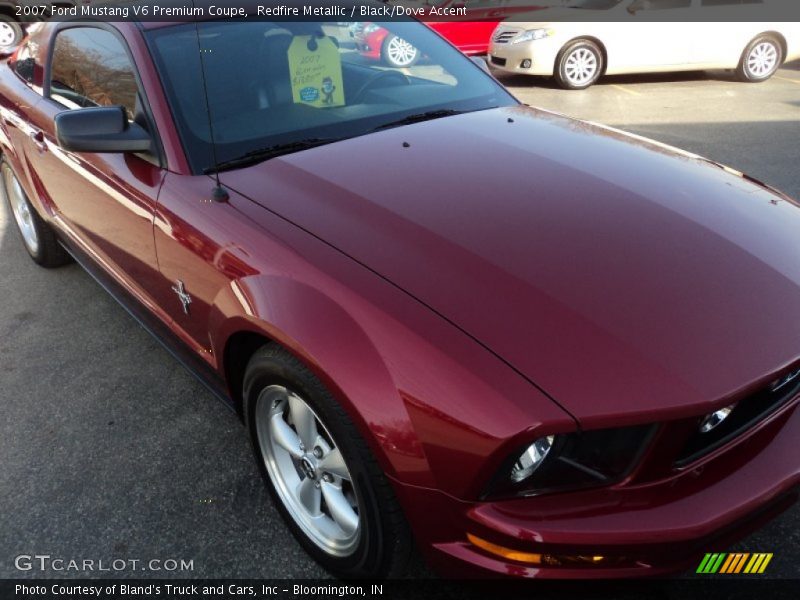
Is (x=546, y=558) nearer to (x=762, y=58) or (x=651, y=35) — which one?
(x=651, y=35)

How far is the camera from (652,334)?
1.42m

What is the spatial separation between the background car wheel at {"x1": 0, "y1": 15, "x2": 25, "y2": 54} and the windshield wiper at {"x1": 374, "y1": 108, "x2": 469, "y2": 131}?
10590mm

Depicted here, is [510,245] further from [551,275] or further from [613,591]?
[613,591]

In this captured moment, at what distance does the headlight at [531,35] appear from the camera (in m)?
8.43

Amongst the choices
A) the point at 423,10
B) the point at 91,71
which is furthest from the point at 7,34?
the point at 91,71

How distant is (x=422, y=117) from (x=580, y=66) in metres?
6.85

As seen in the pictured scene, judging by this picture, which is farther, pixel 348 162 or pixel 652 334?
pixel 348 162

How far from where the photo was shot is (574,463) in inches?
52.5

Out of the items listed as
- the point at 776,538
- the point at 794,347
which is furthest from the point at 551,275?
the point at 776,538

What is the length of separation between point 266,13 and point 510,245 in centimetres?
160

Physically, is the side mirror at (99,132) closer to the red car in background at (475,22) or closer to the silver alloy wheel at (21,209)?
the silver alloy wheel at (21,209)

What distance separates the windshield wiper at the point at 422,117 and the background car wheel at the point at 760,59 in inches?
307

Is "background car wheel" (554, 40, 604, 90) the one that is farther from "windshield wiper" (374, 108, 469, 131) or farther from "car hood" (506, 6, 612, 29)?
"windshield wiper" (374, 108, 469, 131)

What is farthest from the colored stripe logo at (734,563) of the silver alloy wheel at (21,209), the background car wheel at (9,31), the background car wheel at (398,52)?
the background car wheel at (9,31)
